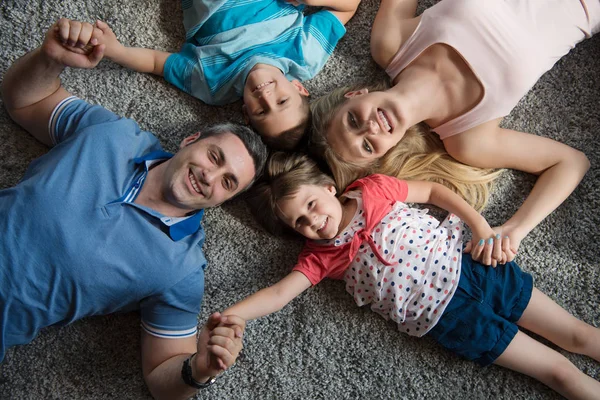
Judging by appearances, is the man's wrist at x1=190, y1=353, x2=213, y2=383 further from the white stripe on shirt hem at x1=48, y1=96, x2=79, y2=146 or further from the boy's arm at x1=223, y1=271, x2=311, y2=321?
the white stripe on shirt hem at x1=48, y1=96, x2=79, y2=146

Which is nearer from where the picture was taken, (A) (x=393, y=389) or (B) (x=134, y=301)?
(B) (x=134, y=301)

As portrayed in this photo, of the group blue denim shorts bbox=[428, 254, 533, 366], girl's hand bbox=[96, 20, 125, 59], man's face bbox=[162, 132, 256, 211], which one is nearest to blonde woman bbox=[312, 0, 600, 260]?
blue denim shorts bbox=[428, 254, 533, 366]

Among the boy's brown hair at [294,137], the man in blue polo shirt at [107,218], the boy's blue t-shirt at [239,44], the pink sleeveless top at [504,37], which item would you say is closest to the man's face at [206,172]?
the man in blue polo shirt at [107,218]

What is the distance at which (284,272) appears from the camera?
4.39 feet

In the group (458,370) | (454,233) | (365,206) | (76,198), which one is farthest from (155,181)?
(458,370)

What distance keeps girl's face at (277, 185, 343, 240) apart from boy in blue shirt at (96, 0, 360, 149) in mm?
163

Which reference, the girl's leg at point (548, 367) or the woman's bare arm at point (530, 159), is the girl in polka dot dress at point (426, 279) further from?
the woman's bare arm at point (530, 159)

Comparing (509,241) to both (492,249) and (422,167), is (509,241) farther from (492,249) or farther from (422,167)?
(422,167)

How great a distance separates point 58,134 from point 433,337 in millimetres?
1087

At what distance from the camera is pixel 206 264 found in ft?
4.15

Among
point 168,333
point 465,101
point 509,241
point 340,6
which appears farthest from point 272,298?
point 340,6

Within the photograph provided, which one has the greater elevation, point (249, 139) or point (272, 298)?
point (249, 139)

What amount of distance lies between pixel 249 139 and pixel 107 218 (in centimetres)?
38

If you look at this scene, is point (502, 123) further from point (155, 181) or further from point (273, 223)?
point (155, 181)
